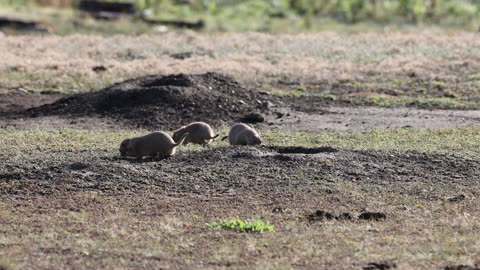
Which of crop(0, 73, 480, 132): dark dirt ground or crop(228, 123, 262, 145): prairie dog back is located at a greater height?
crop(228, 123, 262, 145): prairie dog back

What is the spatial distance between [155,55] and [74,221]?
14897 mm

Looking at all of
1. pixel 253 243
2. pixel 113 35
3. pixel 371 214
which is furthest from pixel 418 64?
pixel 253 243

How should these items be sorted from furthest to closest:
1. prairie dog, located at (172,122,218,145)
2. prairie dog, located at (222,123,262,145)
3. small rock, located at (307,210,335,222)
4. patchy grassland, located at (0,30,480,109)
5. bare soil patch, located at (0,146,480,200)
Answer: patchy grassland, located at (0,30,480,109), prairie dog, located at (172,122,218,145), prairie dog, located at (222,123,262,145), bare soil patch, located at (0,146,480,200), small rock, located at (307,210,335,222)

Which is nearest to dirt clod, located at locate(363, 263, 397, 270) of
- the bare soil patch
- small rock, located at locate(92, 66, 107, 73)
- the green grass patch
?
the green grass patch

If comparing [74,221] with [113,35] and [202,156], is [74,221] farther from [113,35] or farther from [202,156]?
[113,35]

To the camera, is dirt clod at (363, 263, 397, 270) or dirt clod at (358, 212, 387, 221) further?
dirt clod at (358, 212, 387, 221)

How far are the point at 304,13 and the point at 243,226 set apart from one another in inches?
1120

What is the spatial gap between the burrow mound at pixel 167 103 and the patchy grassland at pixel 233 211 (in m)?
2.26

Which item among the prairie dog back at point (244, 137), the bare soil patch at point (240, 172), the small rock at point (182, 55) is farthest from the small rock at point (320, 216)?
the small rock at point (182, 55)

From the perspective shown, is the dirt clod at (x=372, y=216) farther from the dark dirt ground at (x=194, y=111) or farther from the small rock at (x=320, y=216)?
the dark dirt ground at (x=194, y=111)

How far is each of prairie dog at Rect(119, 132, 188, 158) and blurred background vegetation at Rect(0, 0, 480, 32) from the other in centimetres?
1877

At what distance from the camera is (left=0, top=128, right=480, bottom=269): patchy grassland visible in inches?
298

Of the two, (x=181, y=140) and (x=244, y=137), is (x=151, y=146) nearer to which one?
(x=181, y=140)

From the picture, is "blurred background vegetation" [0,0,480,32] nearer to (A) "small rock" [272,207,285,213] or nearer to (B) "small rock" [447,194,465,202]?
(B) "small rock" [447,194,465,202]
